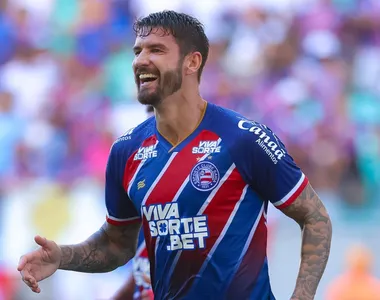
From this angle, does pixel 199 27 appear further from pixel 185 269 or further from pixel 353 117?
pixel 353 117

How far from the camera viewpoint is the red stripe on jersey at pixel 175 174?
169 inches

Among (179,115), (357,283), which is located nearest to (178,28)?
(179,115)

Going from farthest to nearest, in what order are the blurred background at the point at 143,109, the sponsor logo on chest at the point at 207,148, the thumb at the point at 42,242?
1. the blurred background at the point at 143,109
2. the thumb at the point at 42,242
3. the sponsor logo on chest at the point at 207,148

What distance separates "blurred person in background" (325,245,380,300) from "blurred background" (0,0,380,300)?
30 cm

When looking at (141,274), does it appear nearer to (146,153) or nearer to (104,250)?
(104,250)

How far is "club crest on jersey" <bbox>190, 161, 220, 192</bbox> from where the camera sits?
4242mm

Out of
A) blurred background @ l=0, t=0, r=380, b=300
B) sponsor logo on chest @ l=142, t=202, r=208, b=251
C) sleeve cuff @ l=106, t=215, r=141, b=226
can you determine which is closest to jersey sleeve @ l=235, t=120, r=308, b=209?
sponsor logo on chest @ l=142, t=202, r=208, b=251

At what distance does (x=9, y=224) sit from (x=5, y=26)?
303cm

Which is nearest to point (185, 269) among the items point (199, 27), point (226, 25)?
point (199, 27)

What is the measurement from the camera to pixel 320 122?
11.5 meters

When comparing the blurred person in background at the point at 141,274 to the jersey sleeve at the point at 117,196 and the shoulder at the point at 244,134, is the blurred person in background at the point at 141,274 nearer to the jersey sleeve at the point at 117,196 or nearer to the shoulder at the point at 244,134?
the jersey sleeve at the point at 117,196

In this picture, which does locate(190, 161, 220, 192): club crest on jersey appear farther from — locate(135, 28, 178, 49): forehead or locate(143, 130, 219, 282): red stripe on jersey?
locate(135, 28, 178, 49): forehead

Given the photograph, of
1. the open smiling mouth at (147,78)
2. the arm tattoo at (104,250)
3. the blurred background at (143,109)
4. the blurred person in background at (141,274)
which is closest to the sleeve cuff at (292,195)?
the open smiling mouth at (147,78)

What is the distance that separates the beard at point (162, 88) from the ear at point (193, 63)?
2.2 inches
